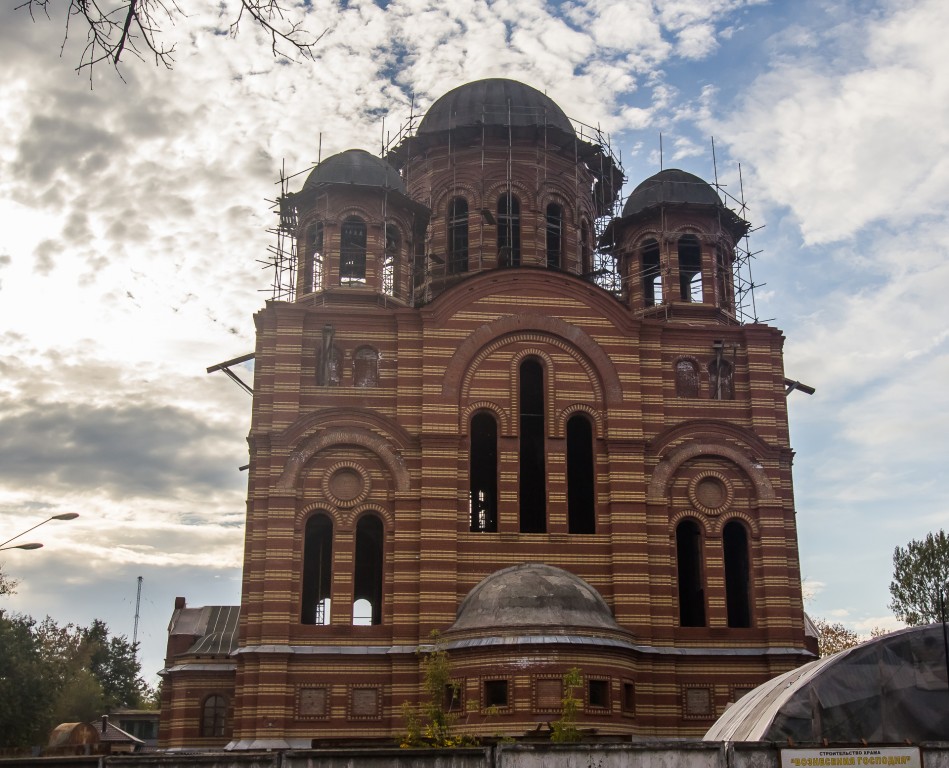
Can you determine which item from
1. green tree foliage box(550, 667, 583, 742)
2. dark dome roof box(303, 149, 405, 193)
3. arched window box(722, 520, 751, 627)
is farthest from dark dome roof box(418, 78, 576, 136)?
green tree foliage box(550, 667, 583, 742)

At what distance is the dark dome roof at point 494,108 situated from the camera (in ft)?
128

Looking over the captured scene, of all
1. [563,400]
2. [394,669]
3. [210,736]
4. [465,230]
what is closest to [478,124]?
[465,230]

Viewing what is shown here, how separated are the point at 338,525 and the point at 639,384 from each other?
30.5ft

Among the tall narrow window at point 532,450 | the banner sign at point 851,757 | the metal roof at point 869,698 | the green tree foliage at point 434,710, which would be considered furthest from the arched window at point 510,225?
the banner sign at point 851,757

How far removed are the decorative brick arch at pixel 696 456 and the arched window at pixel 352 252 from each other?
10.6 metres

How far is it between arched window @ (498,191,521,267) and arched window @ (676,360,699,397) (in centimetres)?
670

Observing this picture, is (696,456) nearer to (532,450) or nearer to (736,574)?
(736,574)

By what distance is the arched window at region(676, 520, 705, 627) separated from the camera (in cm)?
3244

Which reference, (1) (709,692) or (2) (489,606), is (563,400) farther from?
(1) (709,692)

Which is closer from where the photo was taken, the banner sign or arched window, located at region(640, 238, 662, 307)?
the banner sign

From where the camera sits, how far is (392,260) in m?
35.7

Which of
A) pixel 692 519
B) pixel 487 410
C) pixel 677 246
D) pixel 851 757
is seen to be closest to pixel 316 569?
pixel 487 410

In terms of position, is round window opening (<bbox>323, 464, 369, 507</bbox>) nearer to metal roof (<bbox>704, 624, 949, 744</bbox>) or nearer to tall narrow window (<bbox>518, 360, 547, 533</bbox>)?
tall narrow window (<bbox>518, 360, 547, 533</bbox>)

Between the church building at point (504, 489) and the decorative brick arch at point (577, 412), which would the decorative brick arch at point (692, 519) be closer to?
the church building at point (504, 489)
